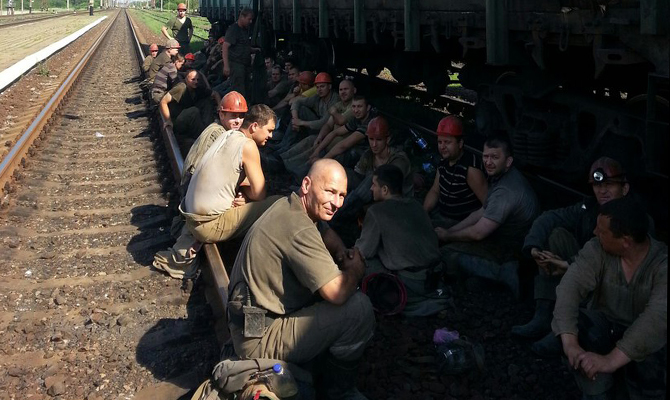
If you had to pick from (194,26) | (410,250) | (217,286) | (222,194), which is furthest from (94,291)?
(194,26)

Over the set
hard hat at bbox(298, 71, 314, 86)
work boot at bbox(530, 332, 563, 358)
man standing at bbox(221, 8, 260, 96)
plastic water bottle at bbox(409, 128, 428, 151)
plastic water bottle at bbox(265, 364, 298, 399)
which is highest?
man standing at bbox(221, 8, 260, 96)

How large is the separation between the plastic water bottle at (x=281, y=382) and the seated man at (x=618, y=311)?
1.30 metres

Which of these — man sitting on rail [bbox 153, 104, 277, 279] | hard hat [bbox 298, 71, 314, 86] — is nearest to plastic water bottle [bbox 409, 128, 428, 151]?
hard hat [bbox 298, 71, 314, 86]

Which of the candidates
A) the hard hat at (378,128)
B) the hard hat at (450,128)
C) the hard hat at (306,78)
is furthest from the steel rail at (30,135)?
the hard hat at (450,128)

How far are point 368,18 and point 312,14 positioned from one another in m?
2.62

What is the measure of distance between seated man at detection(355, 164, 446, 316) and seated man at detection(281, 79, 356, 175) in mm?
3298

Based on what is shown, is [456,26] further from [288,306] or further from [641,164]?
[288,306]

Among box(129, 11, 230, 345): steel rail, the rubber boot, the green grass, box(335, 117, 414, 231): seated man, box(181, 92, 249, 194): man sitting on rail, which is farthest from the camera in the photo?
the green grass

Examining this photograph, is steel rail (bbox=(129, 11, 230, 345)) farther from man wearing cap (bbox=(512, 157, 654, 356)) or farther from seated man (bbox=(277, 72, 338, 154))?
seated man (bbox=(277, 72, 338, 154))

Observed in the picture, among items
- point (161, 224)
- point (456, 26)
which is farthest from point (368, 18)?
point (161, 224)

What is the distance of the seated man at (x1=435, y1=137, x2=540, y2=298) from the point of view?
5.59m

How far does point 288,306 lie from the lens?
12.8 ft

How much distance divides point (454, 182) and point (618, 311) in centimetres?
255

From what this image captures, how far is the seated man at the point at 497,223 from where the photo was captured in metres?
5.59
